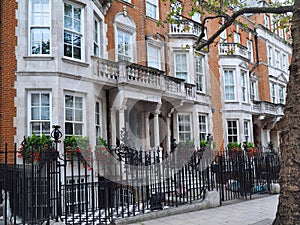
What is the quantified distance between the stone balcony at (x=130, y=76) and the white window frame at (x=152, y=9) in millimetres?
4182

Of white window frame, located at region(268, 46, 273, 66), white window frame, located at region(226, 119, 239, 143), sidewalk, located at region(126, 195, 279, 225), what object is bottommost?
sidewalk, located at region(126, 195, 279, 225)

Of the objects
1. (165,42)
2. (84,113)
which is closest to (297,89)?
(84,113)

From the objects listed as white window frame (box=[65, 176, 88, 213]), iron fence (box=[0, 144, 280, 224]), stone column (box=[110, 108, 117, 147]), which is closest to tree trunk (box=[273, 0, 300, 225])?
iron fence (box=[0, 144, 280, 224])

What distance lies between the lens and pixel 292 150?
5.74 m

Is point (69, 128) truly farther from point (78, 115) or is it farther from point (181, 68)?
point (181, 68)

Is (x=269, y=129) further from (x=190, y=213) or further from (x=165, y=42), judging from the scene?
(x=190, y=213)

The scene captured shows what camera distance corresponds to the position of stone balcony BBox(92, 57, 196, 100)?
1184 centimetres

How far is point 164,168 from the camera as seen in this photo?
8.62 meters

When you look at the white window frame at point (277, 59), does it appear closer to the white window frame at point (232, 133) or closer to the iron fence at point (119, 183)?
the white window frame at point (232, 133)

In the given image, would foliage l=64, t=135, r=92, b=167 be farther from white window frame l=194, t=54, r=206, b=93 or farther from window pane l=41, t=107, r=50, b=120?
white window frame l=194, t=54, r=206, b=93

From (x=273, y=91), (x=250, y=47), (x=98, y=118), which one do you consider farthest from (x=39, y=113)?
(x=273, y=91)

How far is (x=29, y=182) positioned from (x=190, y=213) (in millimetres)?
4287

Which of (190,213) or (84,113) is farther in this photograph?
(84,113)

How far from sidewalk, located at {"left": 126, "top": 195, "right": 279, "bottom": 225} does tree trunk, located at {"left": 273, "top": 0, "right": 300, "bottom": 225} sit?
1530 mm
